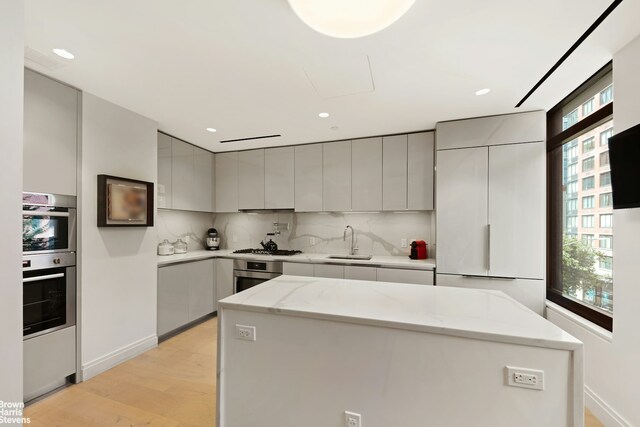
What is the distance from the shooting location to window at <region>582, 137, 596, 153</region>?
2.24 meters

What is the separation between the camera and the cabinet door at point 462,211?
9.51 feet

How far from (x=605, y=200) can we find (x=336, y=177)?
259 cm

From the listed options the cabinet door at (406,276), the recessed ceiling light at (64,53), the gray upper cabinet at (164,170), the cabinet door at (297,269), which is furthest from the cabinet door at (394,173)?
the recessed ceiling light at (64,53)

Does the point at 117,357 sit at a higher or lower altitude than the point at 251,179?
lower

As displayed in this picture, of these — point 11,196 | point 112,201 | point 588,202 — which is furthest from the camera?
point 112,201

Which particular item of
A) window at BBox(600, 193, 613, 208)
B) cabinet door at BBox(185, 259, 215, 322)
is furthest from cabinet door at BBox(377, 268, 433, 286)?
cabinet door at BBox(185, 259, 215, 322)

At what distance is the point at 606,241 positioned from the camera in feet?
6.81

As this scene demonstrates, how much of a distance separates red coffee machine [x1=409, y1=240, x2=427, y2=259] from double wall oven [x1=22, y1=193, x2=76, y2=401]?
3423mm

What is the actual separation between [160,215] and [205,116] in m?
1.62

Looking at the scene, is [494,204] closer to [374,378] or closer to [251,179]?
[374,378]

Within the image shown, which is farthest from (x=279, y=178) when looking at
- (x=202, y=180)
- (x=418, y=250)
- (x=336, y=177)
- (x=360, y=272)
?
(x=418, y=250)

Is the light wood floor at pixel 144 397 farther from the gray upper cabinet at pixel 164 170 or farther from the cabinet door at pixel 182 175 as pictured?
the cabinet door at pixel 182 175

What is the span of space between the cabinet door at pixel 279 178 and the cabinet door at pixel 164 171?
1.26 metres

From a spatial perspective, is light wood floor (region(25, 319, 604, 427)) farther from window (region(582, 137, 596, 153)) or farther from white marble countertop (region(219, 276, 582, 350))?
window (region(582, 137, 596, 153))
